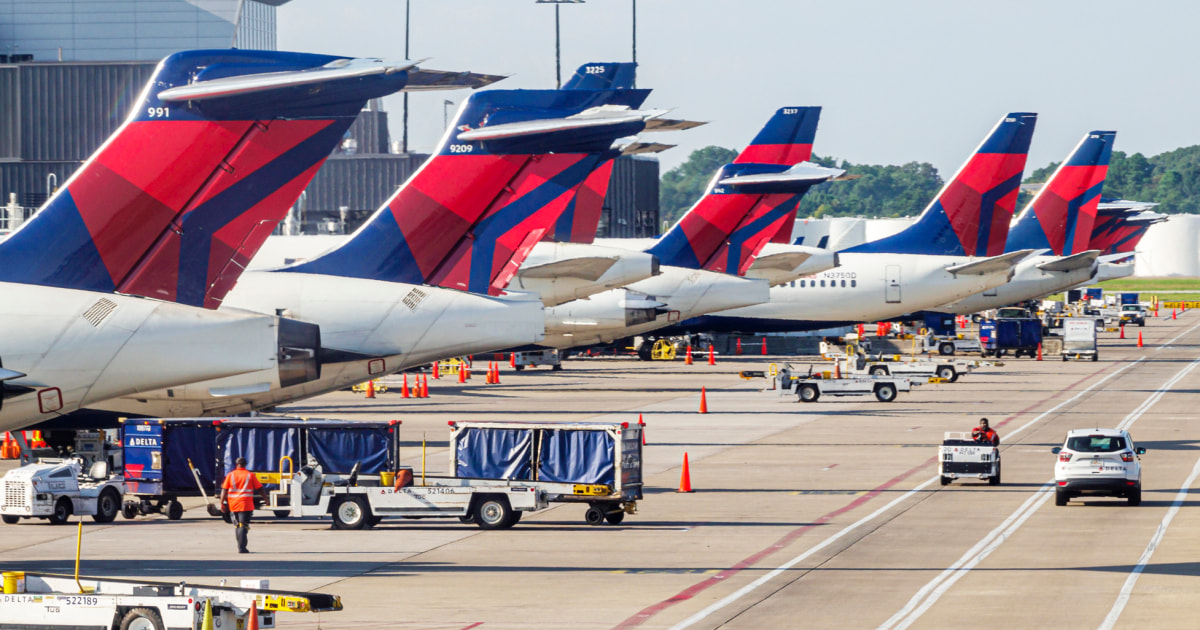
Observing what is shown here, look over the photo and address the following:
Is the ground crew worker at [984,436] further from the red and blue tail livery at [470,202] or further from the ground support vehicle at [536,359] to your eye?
the ground support vehicle at [536,359]

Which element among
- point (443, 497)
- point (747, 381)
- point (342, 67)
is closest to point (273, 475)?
point (443, 497)

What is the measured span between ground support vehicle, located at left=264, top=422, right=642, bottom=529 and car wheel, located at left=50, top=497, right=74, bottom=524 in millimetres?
4173

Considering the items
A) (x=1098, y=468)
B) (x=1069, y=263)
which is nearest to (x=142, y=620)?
(x=1098, y=468)

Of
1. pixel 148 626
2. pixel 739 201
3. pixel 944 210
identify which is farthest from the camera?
pixel 944 210

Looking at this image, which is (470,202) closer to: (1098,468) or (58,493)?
(58,493)

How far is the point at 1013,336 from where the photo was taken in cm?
9425

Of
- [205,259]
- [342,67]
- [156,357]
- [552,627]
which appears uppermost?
[342,67]

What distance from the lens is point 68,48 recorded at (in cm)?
10956

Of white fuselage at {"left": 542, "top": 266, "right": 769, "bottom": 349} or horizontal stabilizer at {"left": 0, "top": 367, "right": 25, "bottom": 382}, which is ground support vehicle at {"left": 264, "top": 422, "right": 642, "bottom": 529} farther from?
white fuselage at {"left": 542, "top": 266, "right": 769, "bottom": 349}

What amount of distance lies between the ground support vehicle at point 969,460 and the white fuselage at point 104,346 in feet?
58.4

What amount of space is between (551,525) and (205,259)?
29.4ft

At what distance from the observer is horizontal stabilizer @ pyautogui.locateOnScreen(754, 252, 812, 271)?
7300 centimetres

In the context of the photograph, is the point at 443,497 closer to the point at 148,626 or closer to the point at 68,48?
the point at 148,626

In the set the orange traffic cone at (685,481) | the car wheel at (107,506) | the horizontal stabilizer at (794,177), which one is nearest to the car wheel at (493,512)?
the orange traffic cone at (685,481)
